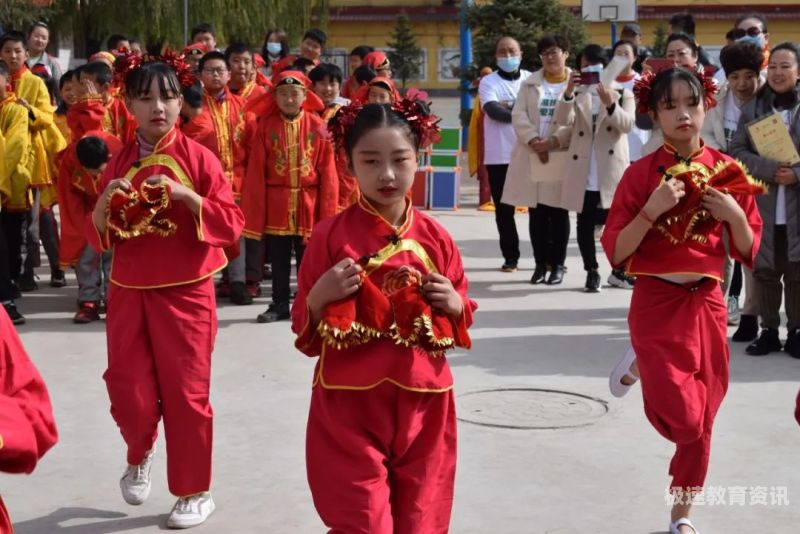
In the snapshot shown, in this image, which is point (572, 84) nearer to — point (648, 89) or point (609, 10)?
point (648, 89)

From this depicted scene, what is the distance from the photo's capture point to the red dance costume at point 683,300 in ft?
16.1

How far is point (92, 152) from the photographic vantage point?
918 centimetres

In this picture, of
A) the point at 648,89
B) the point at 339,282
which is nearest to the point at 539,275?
the point at 648,89

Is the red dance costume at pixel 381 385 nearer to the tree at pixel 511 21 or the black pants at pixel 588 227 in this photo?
→ the black pants at pixel 588 227

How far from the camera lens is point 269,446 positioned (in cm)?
629

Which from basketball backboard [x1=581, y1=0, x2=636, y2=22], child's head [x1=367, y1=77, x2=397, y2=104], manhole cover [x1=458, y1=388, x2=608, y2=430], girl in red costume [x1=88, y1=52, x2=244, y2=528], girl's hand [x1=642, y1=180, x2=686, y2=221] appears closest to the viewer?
girl's hand [x1=642, y1=180, x2=686, y2=221]

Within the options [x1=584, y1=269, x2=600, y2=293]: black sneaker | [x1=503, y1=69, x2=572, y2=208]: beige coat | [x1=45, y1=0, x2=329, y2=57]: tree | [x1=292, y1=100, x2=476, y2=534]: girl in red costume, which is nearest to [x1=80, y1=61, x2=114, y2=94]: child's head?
[x1=503, y1=69, x2=572, y2=208]: beige coat

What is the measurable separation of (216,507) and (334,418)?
68.0 inches

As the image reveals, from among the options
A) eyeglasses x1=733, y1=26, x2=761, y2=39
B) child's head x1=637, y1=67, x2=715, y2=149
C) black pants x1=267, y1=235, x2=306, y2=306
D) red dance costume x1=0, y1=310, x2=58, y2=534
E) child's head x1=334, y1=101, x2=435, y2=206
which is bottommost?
black pants x1=267, y1=235, x2=306, y2=306

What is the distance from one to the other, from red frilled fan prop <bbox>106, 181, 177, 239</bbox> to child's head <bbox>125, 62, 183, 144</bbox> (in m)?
0.28

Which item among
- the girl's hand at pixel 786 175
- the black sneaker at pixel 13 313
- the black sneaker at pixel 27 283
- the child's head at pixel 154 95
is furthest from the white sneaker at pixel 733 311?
the black sneaker at pixel 27 283

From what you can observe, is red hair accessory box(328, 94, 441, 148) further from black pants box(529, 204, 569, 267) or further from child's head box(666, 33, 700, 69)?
black pants box(529, 204, 569, 267)

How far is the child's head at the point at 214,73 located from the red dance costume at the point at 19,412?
6980 mm

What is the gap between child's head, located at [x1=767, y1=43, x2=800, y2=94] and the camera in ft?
25.3
